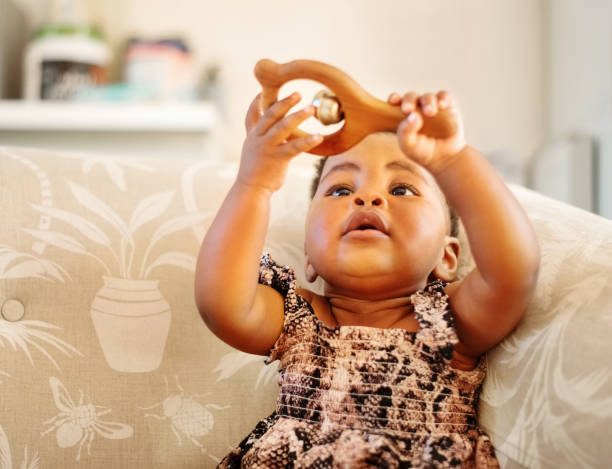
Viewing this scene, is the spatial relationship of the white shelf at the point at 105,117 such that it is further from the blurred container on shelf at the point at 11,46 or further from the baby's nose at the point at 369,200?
the baby's nose at the point at 369,200

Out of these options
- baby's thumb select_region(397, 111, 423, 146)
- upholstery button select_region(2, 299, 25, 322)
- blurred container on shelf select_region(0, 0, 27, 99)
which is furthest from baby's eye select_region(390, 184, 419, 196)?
blurred container on shelf select_region(0, 0, 27, 99)

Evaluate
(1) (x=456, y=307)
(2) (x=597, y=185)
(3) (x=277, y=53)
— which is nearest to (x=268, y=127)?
(1) (x=456, y=307)

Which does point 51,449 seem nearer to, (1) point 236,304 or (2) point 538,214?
(1) point 236,304

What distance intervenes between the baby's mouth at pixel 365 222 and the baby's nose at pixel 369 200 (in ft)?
0.06

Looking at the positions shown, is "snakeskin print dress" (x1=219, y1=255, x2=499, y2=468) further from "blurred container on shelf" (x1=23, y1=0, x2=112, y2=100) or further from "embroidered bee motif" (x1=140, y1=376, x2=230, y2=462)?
"blurred container on shelf" (x1=23, y1=0, x2=112, y2=100)

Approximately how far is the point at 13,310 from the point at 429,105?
0.57m

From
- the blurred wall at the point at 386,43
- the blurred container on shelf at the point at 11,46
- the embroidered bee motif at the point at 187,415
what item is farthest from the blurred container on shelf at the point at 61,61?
the embroidered bee motif at the point at 187,415

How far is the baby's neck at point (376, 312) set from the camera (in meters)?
0.77

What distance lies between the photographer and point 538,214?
2.74 ft

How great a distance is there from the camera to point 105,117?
205cm

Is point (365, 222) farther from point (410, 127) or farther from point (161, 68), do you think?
point (161, 68)

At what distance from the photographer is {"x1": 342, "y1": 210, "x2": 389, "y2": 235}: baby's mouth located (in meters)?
0.74

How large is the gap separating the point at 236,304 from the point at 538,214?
1.35 ft

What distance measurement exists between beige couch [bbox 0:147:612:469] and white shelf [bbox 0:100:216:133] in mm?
1121
